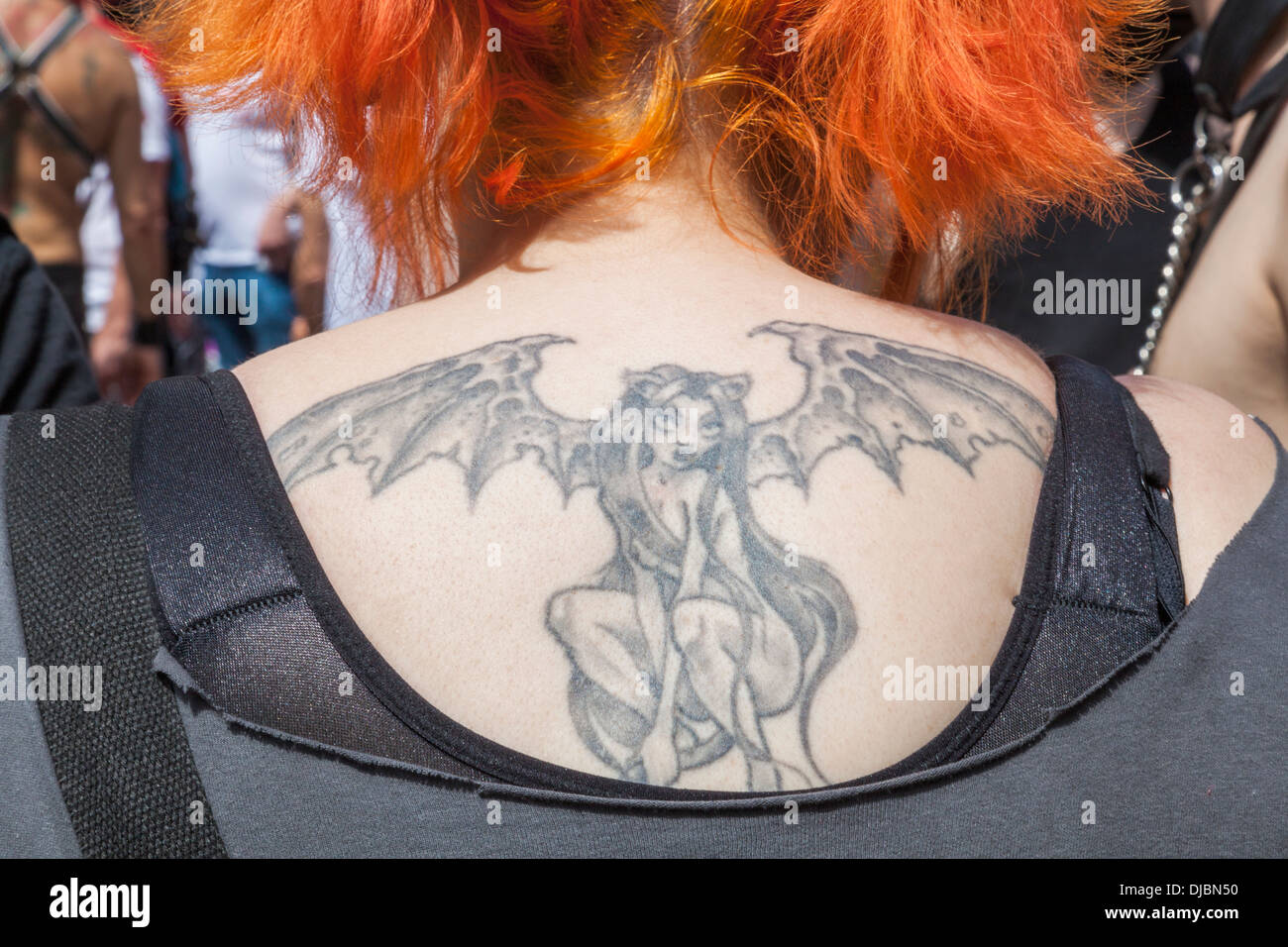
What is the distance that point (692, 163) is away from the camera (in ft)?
3.84

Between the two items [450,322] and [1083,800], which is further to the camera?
[450,322]

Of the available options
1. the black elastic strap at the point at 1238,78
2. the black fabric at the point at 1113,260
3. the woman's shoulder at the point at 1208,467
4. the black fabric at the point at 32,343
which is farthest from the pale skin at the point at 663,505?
the black fabric at the point at 1113,260

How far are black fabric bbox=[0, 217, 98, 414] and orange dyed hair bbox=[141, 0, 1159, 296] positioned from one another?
636mm

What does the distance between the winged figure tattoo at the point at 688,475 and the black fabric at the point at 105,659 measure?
155mm

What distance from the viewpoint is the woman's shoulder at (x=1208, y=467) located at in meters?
1.03

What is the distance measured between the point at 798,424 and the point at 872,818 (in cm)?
35

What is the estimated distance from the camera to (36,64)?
3.46m

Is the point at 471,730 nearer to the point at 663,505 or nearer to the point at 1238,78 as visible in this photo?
the point at 663,505

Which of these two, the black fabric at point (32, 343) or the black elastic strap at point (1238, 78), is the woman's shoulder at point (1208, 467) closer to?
the black elastic strap at point (1238, 78)

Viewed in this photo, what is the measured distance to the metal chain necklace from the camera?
1962 millimetres

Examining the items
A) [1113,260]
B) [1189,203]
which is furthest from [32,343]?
[1113,260]

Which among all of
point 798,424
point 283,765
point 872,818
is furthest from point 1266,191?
point 283,765

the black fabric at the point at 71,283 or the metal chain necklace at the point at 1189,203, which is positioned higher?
the black fabric at the point at 71,283
